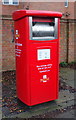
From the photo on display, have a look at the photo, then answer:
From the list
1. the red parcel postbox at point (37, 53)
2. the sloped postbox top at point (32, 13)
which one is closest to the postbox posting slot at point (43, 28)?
the red parcel postbox at point (37, 53)

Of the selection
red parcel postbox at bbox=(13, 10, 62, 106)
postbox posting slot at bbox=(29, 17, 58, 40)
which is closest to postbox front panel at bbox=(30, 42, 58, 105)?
red parcel postbox at bbox=(13, 10, 62, 106)

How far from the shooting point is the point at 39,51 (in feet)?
10.8

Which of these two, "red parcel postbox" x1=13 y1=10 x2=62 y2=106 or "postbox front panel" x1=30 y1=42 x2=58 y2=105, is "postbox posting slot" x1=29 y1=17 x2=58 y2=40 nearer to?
"red parcel postbox" x1=13 y1=10 x2=62 y2=106

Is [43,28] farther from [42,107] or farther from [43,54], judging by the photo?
[42,107]

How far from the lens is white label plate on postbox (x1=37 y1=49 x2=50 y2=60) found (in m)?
3.31

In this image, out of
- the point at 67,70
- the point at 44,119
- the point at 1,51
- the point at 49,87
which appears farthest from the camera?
the point at 67,70

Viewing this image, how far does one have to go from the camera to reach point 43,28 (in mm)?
3311

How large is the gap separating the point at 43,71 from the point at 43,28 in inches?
36.7

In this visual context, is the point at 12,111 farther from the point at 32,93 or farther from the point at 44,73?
the point at 44,73

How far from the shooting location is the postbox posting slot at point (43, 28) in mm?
3186

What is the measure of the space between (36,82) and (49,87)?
0.38m

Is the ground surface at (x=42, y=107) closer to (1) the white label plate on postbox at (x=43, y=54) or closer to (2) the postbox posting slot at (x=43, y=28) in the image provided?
(1) the white label plate on postbox at (x=43, y=54)

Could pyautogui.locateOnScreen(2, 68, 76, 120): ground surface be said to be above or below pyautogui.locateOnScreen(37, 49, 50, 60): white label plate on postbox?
below

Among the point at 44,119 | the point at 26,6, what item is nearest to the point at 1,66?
the point at 26,6
